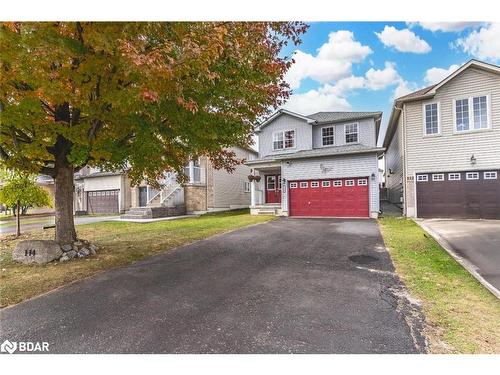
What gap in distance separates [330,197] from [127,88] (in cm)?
1353

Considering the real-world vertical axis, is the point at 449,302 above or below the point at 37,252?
below

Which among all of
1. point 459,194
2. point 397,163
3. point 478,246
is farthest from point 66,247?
point 397,163

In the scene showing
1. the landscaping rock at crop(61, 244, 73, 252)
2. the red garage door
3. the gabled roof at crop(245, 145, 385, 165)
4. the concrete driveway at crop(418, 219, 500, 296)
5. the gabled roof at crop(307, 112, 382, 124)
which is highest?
the gabled roof at crop(307, 112, 382, 124)

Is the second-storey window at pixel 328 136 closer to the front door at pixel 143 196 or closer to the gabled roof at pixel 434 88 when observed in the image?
the gabled roof at pixel 434 88

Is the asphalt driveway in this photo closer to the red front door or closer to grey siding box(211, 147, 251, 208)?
grey siding box(211, 147, 251, 208)

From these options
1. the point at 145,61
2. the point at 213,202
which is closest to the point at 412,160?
the point at 213,202

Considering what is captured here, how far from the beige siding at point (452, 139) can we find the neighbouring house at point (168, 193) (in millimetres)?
9675

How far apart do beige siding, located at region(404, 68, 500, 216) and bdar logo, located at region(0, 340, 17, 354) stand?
15.3 meters

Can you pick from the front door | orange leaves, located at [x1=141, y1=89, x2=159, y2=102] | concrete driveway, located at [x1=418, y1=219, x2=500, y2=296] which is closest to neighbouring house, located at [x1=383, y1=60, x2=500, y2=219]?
concrete driveway, located at [x1=418, y1=219, x2=500, y2=296]

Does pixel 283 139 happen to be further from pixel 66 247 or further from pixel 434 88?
pixel 66 247

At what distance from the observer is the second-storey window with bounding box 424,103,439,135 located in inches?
531

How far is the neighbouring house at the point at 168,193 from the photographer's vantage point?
61.2 ft

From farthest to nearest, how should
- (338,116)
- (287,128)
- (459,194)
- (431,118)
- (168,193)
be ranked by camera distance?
(168,193) < (287,128) < (338,116) < (431,118) < (459,194)

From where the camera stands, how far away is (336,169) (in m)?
15.8
